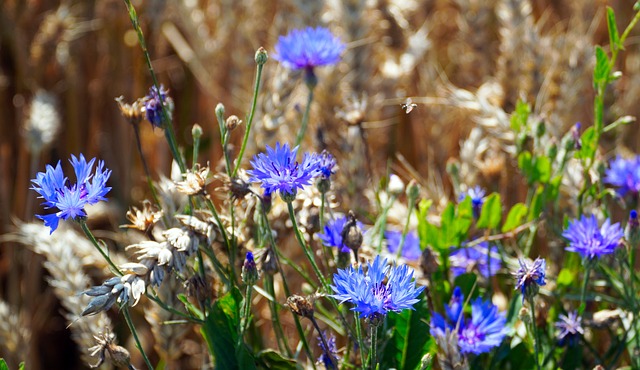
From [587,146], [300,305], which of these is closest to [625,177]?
[587,146]

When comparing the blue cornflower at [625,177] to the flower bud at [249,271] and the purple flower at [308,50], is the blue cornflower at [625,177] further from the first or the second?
the flower bud at [249,271]

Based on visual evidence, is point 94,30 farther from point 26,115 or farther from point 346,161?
point 346,161

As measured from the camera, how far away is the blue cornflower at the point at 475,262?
2.87ft

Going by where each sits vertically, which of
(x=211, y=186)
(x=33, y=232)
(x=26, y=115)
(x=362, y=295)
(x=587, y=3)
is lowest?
(x=362, y=295)

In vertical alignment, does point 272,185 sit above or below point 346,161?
below

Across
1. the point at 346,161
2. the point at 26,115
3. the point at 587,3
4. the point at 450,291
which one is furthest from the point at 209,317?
the point at 587,3

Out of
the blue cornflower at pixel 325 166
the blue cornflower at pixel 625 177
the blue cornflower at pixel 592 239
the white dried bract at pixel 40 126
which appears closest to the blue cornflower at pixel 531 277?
the blue cornflower at pixel 592 239

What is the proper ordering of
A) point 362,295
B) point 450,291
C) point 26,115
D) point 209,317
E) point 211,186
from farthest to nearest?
point 26,115 → point 211,186 → point 450,291 → point 209,317 → point 362,295

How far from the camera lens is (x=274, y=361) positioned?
28.2 inches

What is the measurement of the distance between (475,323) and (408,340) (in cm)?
7

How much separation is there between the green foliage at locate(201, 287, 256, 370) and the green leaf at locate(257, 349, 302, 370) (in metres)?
0.03

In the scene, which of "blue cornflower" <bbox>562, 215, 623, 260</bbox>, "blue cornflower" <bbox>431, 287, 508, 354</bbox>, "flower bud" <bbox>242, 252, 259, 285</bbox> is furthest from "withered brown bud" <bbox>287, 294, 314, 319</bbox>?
"blue cornflower" <bbox>562, 215, 623, 260</bbox>

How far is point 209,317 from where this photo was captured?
69cm

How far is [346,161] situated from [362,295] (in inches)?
17.2
